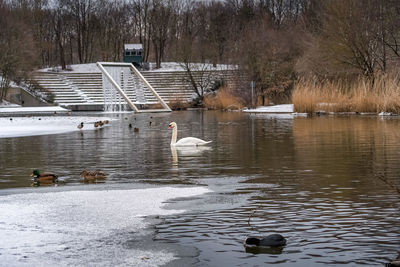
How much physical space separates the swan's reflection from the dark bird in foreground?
808cm

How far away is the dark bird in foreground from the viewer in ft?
20.5

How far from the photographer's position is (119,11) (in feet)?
286

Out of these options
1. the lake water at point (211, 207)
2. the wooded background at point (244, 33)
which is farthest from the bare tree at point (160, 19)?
the lake water at point (211, 207)

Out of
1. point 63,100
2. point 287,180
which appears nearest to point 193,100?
point 63,100

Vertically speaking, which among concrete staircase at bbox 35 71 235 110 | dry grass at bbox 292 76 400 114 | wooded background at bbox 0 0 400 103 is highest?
wooded background at bbox 0 0 400 103

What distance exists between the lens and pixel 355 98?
109 feet

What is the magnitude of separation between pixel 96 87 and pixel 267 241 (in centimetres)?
5726

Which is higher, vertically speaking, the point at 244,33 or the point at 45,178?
the point at 244,33

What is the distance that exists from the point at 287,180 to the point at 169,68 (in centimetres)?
6615

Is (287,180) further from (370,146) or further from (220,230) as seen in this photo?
(370,146)

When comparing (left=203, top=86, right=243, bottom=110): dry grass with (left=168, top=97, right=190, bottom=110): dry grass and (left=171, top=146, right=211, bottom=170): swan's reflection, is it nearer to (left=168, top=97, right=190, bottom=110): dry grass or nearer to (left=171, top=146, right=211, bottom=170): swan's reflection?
(left=168, top=97, right=190, bottom=110): dry grass

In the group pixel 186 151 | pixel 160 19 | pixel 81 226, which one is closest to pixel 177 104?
pixel 160 19

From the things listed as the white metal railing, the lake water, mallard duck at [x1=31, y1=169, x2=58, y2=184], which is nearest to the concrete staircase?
the white metal railing

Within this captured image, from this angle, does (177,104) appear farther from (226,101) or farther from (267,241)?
(267,241)
